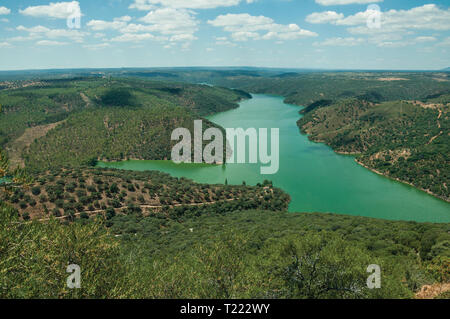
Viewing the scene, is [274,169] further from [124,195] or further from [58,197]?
[58,197]

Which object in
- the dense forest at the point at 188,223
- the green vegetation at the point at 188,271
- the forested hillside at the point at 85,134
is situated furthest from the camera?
the forested hillside at the point at 85,134

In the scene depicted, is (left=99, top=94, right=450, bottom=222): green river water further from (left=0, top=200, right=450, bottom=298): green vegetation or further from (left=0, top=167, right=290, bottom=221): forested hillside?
(left=0, top=200, right=450, bottom=298): green vegetation

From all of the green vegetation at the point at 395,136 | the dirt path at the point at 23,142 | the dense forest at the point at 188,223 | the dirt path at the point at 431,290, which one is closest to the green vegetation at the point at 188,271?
the dense forest at the point at 188,223

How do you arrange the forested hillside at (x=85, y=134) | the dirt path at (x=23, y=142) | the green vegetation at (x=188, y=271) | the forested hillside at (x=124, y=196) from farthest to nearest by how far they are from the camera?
the forested hillside at (x=85, y=134), the dirt path at (x=23, y=142), the forested hillside at (x=124, y=196), the green vegetation at (x=188, y=271)

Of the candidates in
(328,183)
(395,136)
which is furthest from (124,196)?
(395,136)

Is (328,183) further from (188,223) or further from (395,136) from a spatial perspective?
(188,223)

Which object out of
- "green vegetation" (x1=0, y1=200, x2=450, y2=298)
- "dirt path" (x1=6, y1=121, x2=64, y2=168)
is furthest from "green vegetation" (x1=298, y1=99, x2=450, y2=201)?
"dirt path" (x1=6, y1=121, x2=64, y2=168)

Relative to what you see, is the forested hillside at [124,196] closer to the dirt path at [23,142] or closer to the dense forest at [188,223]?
the dense forest at [188,223]
